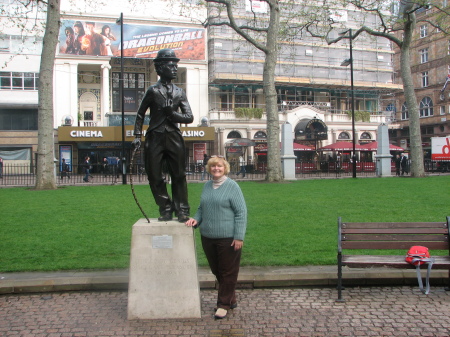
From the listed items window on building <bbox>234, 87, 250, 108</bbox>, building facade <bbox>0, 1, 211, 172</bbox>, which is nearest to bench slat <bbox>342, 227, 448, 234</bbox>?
building facade <bbox>0, 1, 211, 172</bbox>

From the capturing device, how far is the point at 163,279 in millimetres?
4691

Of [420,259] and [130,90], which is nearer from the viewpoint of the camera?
[420,259]

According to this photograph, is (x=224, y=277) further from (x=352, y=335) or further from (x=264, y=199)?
(x=264, y=199)

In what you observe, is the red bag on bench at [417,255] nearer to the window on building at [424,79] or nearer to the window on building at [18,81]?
the window on building at [18,81]

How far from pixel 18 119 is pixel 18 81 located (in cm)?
319

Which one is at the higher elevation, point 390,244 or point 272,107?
point 272,107

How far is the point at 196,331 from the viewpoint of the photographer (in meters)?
4.38

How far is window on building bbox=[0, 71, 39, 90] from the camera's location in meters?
36.6

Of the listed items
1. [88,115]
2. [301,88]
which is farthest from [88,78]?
[301,88]

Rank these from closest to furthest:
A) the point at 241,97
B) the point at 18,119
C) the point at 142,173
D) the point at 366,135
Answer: the point at 142,173 → the point at 18,119 → the point at 241,97 → the point at 366,135

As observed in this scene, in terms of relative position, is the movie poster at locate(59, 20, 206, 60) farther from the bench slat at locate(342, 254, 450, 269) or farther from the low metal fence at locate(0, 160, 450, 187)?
the bench slat at locate(342, 254, 450, 269)

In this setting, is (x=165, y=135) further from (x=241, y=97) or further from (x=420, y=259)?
(x=241, y=97)

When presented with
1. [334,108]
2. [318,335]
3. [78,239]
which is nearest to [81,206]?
[78,239]

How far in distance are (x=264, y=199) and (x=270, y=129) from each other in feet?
29.5
